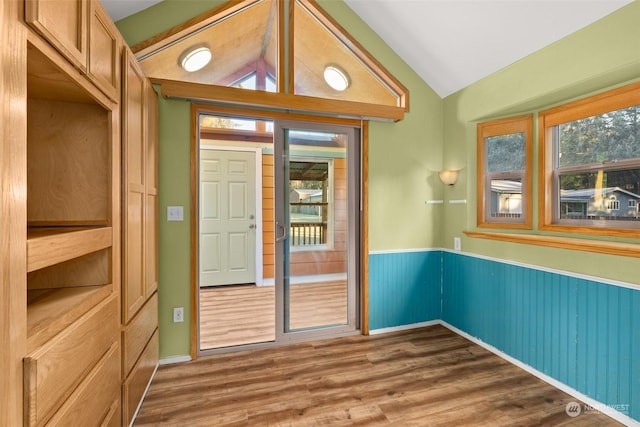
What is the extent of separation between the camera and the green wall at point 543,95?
6.09 ft

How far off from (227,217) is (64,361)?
3.75 meters

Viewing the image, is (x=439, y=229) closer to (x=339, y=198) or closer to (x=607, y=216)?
(x=339, y=198)

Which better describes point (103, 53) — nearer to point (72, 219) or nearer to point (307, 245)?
point (72, 219)

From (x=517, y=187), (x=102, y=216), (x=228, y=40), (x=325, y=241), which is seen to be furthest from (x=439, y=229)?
(x=102, y=216)

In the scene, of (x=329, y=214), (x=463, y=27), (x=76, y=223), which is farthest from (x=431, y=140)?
(x=76, y=223)

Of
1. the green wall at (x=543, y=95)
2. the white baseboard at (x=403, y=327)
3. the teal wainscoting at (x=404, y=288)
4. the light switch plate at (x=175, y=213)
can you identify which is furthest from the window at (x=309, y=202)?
the green wall at (x=543, y=95)

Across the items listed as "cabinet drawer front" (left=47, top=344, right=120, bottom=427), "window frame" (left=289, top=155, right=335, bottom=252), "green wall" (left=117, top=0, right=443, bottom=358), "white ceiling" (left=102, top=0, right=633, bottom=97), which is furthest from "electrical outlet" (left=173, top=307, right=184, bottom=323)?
"white ceiling" (left=102, top=0, right=633, bottom=97)

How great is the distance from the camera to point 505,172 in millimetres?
2830

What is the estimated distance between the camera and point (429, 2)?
8.12 ft

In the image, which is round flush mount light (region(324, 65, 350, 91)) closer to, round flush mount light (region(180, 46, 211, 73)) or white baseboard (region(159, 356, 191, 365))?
round flush mount light (region(180, 46, 211, 73))

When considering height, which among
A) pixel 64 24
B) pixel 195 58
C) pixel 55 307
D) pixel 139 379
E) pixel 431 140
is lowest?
pixel 139 379

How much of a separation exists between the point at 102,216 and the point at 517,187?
3131 mm

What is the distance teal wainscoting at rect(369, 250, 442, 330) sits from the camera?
3.10m

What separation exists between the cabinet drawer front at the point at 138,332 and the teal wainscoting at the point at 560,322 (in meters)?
2.80
